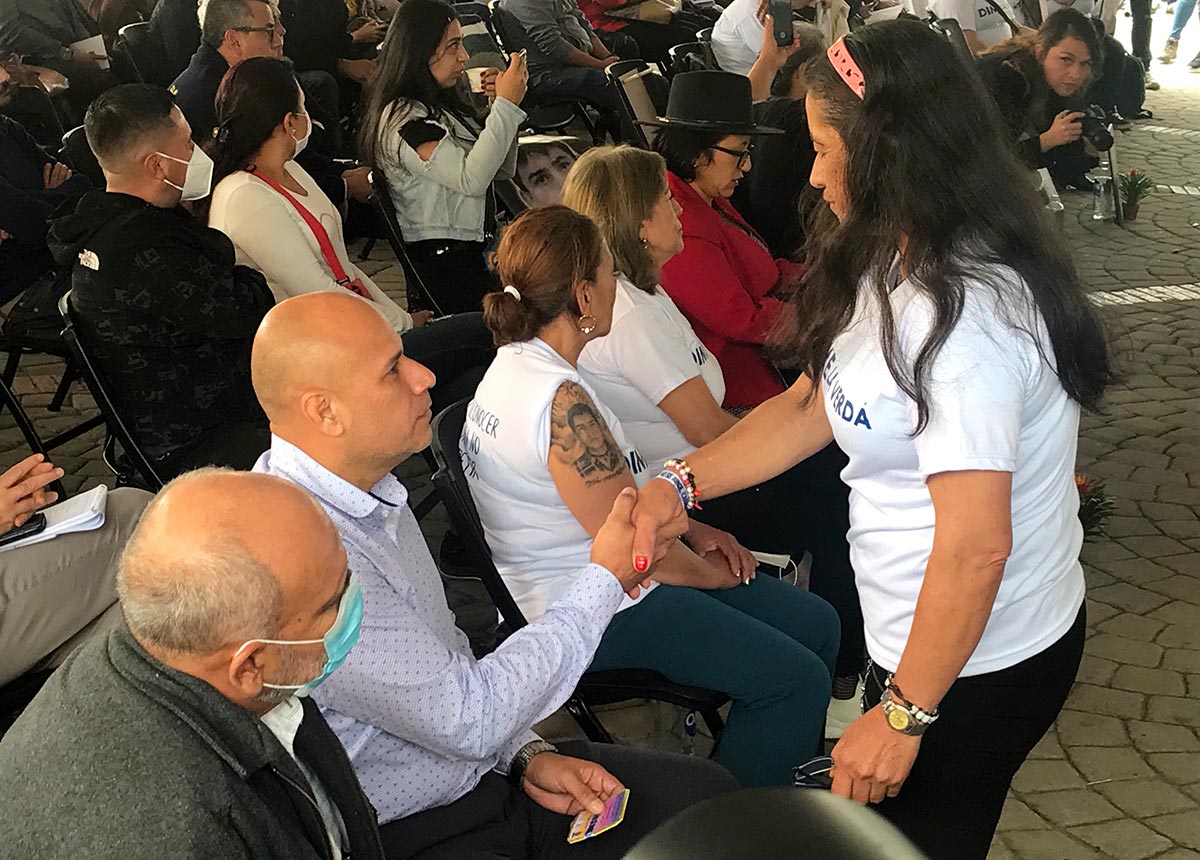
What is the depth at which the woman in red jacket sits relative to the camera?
3.61 m

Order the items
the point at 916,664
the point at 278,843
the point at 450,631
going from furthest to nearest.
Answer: the point at 450,631
the point at 916,664
the point at 278,843

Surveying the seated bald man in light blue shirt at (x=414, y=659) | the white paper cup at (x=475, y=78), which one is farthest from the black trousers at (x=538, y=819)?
the white paper cup at (x=475, y=78)

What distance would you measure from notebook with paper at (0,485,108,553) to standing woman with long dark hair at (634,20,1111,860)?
1516mm

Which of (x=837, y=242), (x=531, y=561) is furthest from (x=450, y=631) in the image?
(x=837, y=242)

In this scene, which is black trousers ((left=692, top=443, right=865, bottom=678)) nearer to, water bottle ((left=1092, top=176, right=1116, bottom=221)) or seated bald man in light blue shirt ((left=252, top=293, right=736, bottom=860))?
seated bald man in light blue shirt ((left=252, top=293, right=736, bottom=860))

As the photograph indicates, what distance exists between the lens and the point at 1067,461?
6.01ft

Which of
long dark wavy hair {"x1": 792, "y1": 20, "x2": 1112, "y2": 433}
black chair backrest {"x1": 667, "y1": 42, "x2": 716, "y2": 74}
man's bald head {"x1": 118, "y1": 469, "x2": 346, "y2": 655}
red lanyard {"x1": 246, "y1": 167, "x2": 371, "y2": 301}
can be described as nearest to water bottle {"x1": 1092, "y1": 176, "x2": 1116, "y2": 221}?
black chair backrest {"x1": 667, "y1": 42, "x2": 716, "y2": 74}

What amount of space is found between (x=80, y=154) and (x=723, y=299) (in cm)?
309

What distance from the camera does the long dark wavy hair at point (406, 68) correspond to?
15.3 feet

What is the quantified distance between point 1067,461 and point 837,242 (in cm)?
49

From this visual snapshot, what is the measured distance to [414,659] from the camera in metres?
1.84

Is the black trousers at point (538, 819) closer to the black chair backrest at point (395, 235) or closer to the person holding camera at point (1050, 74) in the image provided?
the black chair backrest at point (395, 235)

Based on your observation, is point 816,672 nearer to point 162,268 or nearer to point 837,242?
point 837,242

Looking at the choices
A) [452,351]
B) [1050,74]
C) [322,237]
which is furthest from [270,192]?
[1050,74]
